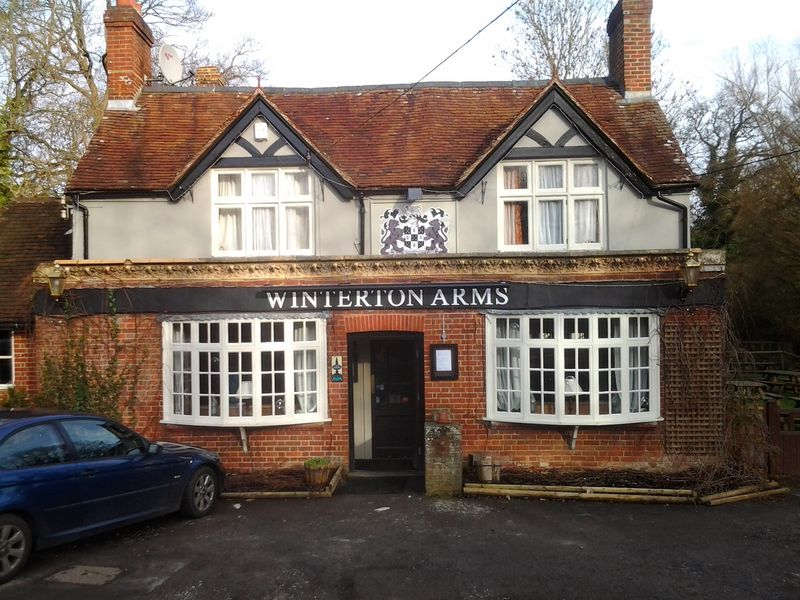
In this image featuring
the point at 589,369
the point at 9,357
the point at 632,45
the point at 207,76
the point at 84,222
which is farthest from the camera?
the point at 207,76

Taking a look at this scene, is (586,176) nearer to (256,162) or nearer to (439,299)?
(439,299)

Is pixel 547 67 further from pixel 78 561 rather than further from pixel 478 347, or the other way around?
pixel 78 561

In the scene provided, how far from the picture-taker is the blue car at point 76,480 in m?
5.86

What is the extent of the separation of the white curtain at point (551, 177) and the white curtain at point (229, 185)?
204 inches

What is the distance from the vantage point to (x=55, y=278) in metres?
9.79

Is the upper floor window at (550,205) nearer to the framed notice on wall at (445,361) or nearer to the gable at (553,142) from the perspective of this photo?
the gable at (553,142)

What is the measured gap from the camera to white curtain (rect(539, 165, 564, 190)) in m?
10.4

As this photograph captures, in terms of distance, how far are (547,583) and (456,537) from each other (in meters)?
1.51

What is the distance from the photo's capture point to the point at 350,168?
10742mm

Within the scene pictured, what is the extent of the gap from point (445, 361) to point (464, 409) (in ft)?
2.78

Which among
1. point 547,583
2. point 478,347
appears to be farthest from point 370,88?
point 547,583

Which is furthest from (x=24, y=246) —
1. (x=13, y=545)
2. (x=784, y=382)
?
(x=784, y=382)

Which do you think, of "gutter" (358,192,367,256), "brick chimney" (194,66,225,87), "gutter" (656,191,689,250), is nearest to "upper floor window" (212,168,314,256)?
"gutter" (358,192,367,256)

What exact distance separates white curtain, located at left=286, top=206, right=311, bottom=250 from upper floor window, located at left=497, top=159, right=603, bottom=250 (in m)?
3.31
